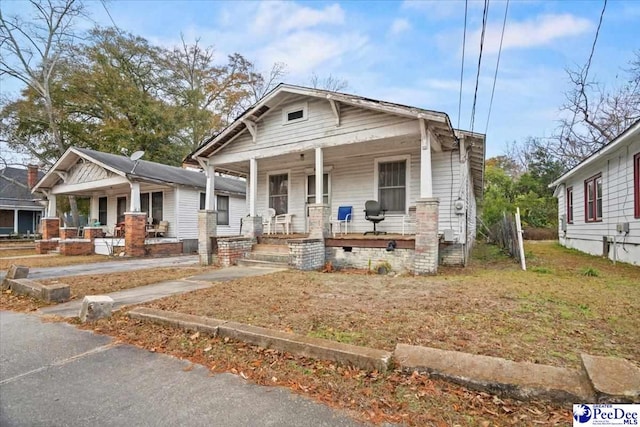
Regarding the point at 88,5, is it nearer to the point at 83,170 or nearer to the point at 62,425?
the point at 83,170

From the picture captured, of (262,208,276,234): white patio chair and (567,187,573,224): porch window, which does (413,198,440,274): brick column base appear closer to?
(262,208,276,234): white patio chair

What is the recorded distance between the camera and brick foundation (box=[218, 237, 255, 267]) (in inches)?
352

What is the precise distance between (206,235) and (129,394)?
7582 millimetres

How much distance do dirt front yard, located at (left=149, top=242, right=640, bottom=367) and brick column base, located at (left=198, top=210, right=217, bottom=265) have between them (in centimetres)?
373

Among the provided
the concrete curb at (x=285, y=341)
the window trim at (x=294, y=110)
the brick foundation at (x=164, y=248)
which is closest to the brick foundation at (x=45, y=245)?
the brick foundation at (x=164, y=248)

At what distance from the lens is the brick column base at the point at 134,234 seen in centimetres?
1298

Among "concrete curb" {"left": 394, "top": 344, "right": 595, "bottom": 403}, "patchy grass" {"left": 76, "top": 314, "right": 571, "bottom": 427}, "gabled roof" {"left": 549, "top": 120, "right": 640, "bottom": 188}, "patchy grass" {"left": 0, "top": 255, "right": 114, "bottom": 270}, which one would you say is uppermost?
"gabled roof" {"left": 549, "top": 120, "right": 640, "bottom": 188}

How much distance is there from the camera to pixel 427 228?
7070 mm

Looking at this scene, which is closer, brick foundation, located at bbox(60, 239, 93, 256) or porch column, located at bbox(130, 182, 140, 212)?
porch column, located at bbox(130, 182, 140, 212)

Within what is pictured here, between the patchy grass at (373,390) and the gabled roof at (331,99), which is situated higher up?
A: the gabled roof at (331,99)

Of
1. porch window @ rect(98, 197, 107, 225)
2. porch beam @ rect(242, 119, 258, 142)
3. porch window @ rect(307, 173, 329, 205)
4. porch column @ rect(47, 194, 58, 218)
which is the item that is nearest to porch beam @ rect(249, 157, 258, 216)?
porch beam @ rect(242, 119, 258, 142)

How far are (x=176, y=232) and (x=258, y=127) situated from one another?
759cm

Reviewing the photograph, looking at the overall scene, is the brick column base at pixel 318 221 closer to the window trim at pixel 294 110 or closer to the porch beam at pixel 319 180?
the porch beam at pixel 319 180

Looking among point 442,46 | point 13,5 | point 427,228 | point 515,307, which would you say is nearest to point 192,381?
point 515,307
